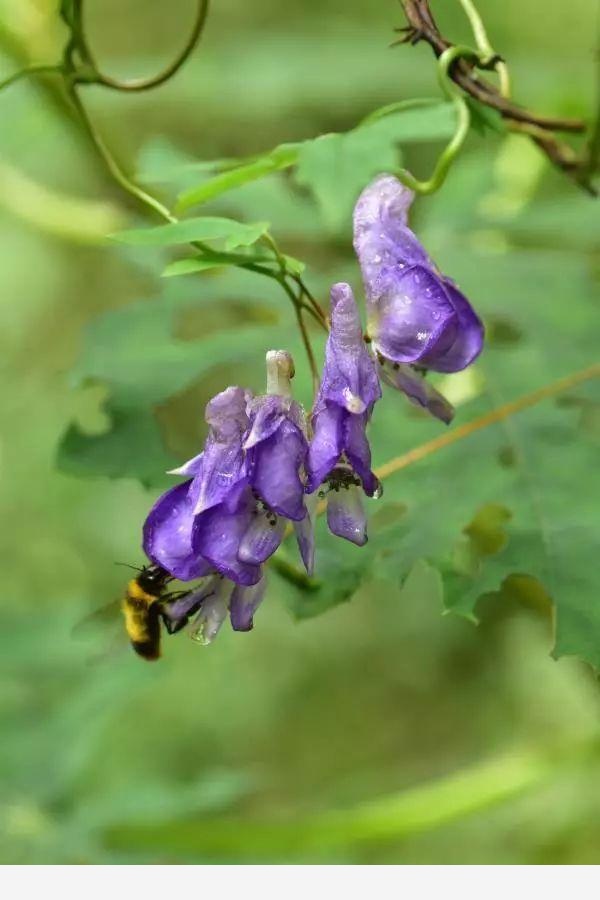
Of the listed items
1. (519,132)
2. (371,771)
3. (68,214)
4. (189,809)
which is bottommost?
(371,771)

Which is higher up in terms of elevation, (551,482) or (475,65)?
(475,65)

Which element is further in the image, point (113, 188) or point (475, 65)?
point (113, 188)

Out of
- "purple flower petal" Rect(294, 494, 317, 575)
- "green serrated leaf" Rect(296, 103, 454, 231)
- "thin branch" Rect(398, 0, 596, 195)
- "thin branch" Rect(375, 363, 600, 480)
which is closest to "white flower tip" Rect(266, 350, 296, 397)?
"purple flower petal" Rect(294, 494, 317, 575)

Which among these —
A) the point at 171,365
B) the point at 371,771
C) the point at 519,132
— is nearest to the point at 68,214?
the point at 171,365

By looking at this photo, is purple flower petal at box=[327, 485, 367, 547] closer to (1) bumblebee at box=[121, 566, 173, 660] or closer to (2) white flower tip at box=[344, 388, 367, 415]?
(2) white flower tip at box=[344, 388, 367, 415]

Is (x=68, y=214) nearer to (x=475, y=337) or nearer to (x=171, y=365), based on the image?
(x=171, y=365)

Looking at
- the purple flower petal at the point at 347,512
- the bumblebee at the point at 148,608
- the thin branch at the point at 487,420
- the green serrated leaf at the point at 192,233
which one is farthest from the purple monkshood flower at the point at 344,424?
the thin branch at the point at 487,420

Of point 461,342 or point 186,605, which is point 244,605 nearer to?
point 186,605
